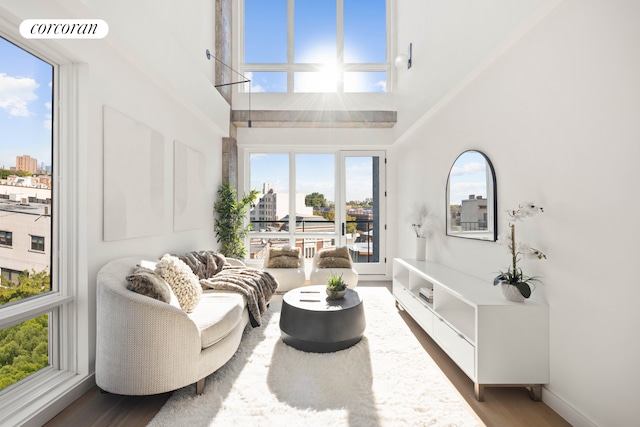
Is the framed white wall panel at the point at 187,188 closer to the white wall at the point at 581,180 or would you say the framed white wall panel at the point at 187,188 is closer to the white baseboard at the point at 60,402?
the white baseboard at the point at 60,402

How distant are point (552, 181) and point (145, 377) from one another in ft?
9.25

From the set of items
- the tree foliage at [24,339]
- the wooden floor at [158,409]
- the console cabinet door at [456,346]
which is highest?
the tree foliage at [24,339]

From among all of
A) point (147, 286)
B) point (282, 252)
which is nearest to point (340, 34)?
point (282, 252)

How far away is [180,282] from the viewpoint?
2.38 meters

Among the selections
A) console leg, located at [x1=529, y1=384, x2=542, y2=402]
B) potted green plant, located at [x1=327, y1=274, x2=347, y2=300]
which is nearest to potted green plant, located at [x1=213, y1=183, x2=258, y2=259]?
potted green plant, located at [x1=327, y1=274, x2=347, y2=300]

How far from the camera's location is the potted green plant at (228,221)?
189 inches

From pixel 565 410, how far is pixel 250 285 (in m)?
2.60

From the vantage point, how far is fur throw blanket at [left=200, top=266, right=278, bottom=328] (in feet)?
9.71

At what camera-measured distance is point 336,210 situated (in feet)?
18.8

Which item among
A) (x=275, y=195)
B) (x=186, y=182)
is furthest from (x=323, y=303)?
(x=275, y=195)

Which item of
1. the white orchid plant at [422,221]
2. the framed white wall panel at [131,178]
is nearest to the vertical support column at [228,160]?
the framed white wall panel at [131,178]

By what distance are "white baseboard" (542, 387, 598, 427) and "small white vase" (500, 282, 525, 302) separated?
584mm

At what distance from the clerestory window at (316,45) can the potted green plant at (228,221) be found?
206cm

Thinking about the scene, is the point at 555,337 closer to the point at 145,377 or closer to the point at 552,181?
the point at 552,181
